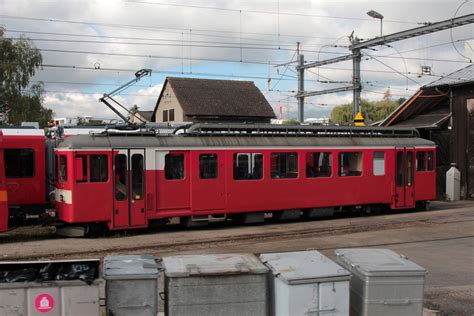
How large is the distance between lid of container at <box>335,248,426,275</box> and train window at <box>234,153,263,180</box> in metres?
10.2

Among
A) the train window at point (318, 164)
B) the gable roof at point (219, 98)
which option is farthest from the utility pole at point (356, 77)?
the gable roof at point (219, 98)

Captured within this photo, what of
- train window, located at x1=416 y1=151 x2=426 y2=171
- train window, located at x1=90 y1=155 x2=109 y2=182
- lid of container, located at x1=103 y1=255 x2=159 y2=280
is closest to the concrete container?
train window, located at x1=416 y1=151 x2=426 y2=171

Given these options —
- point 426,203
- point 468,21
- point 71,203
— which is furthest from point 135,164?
point 468,21

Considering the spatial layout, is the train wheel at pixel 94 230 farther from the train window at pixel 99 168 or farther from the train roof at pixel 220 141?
the train roof at pixel 220 141

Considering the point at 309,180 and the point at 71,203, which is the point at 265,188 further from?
the point at 71,203

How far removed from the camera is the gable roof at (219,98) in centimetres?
4591

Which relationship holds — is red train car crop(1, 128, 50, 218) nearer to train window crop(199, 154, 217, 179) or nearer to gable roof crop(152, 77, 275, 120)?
train window crop(199, 154, 217, 179)

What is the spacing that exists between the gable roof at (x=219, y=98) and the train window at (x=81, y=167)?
31.4m

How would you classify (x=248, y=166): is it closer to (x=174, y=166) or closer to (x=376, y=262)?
(x=174, y=166)

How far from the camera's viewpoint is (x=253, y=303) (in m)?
4.58

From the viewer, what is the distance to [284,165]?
1641 cm

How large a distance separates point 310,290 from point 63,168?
1092cm

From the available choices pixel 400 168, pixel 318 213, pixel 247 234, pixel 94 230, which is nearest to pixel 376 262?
pixel 247 234

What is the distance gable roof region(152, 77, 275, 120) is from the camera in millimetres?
45906
